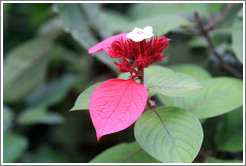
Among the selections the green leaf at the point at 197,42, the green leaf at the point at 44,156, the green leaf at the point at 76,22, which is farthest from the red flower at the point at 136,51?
the green leaf at the point at 44,156

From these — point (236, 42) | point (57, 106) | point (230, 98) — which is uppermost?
point (236, 42)

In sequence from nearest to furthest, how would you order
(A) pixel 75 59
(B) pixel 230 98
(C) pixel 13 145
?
(B) pixel 230 98 < (C) pixel 13 145 < (A) pixel 75 59

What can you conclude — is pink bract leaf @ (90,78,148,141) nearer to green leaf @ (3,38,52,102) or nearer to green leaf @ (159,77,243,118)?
green leaf @ (159,77,243,118)

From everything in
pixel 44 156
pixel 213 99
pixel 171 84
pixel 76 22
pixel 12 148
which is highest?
pixel 76 22

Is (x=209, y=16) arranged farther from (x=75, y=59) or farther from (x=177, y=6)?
(x=75, y=59)

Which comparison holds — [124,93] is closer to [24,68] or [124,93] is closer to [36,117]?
[36,117]

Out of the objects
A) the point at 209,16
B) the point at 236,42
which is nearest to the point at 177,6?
the point at 209,16

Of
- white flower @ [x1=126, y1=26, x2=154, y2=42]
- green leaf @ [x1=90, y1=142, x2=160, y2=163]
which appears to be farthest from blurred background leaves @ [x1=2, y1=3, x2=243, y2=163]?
white flower @ [x1=126, y1=26, x2=154, y2=42]

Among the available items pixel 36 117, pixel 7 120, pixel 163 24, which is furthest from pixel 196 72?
pixel 7 120
